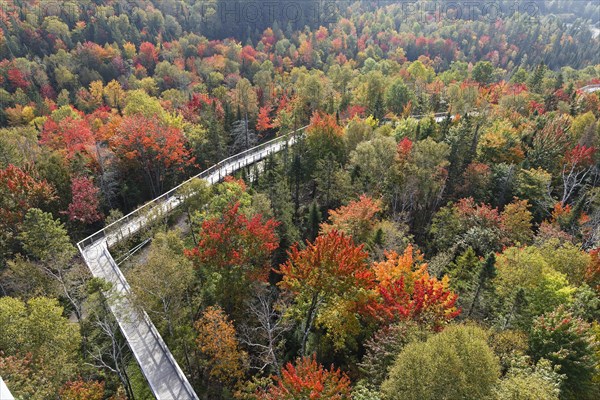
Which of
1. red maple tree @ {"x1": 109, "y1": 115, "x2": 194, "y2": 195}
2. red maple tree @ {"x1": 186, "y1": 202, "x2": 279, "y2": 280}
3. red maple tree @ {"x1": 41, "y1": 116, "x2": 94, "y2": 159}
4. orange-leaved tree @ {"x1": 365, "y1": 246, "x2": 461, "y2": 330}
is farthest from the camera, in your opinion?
red maple tree @ {"x1": 41, "y1": 116, "x2": 94, "y2": 159}

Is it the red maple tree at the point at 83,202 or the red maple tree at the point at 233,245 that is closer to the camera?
the red maple tree at the point at 233,245

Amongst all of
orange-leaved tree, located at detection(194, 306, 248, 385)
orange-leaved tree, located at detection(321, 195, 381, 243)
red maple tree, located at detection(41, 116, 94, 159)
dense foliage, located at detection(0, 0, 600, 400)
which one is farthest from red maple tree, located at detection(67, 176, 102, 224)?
orange-leaved tree, located at detection(321, 195, 381, 243)

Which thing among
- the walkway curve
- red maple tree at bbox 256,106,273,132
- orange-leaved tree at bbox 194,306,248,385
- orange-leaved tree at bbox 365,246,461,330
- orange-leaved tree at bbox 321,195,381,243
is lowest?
red maple tree at bbox 256,106,273,132

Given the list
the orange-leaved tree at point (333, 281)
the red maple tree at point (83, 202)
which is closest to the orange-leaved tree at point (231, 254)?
the orange-leaved tree at point (333, 281)

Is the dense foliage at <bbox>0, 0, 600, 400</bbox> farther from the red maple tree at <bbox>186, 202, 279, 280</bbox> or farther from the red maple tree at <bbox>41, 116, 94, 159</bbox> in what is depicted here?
the red maple tree at <bbox>41, 116, 94, 159</bbox>

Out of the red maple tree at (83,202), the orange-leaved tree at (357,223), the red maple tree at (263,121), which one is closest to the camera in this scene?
the orange-leaved tree at (357,223)

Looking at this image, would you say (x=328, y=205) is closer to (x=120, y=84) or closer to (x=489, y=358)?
(x=489, y=358)

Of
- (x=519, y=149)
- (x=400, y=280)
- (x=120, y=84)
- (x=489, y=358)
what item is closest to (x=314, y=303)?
(x=400, y=280)

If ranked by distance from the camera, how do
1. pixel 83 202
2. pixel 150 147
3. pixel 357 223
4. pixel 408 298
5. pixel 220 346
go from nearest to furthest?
pixel 408 298 < pixel 220 346 < pixel 357 223 < pixel 83 202 < pixel 150 147

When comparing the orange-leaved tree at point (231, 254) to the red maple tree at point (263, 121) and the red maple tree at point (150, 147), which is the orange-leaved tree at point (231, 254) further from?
the red maple tree at point (263, 121)

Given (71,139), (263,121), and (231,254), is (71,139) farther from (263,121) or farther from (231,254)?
(231,254)

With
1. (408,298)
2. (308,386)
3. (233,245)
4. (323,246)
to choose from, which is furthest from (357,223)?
(308,386)
